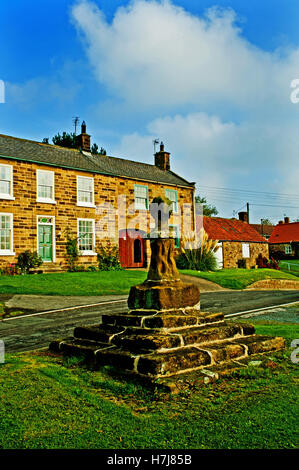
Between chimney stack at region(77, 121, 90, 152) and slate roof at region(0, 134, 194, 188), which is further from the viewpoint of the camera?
chimney stack at region(77, 121, 90, 152)

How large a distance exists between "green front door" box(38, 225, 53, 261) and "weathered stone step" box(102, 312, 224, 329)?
16.4m

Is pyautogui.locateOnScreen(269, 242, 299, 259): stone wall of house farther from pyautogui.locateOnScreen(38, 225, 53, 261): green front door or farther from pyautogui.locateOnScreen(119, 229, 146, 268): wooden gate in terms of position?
pyautogui.locateOnScreen(38, 225, 53, 261): green front door

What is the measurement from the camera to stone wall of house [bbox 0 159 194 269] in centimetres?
2091

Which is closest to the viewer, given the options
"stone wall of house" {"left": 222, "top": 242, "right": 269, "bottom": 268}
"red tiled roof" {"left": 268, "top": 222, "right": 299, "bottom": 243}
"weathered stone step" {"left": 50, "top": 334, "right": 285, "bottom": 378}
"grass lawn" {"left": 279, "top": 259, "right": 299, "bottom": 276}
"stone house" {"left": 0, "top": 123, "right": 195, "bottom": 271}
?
"weathered stone step" {"left": 50, "top": 334, "right": 285, "bottom": 378}

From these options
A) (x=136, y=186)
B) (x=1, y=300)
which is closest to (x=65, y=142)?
(x=136, y=186)

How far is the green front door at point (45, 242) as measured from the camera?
21.8m

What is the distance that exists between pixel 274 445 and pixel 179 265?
23.3 m

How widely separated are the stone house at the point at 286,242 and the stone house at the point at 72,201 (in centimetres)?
3212

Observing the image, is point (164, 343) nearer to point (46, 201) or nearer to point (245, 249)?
point (46, 201)

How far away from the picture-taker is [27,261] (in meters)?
20.6

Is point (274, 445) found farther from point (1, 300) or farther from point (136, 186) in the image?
point (136, 186)

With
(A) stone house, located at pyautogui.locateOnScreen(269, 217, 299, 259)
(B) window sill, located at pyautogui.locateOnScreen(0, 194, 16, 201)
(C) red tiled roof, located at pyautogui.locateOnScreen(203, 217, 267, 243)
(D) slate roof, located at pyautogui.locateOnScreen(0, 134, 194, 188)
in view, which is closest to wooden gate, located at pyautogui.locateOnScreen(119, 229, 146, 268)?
(D) slate roof, located at pyautogui.locateOnScreen(0, 134, 194, 188)

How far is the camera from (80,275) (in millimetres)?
19375

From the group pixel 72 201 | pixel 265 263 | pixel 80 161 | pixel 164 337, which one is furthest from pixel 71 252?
pixel 265 263
